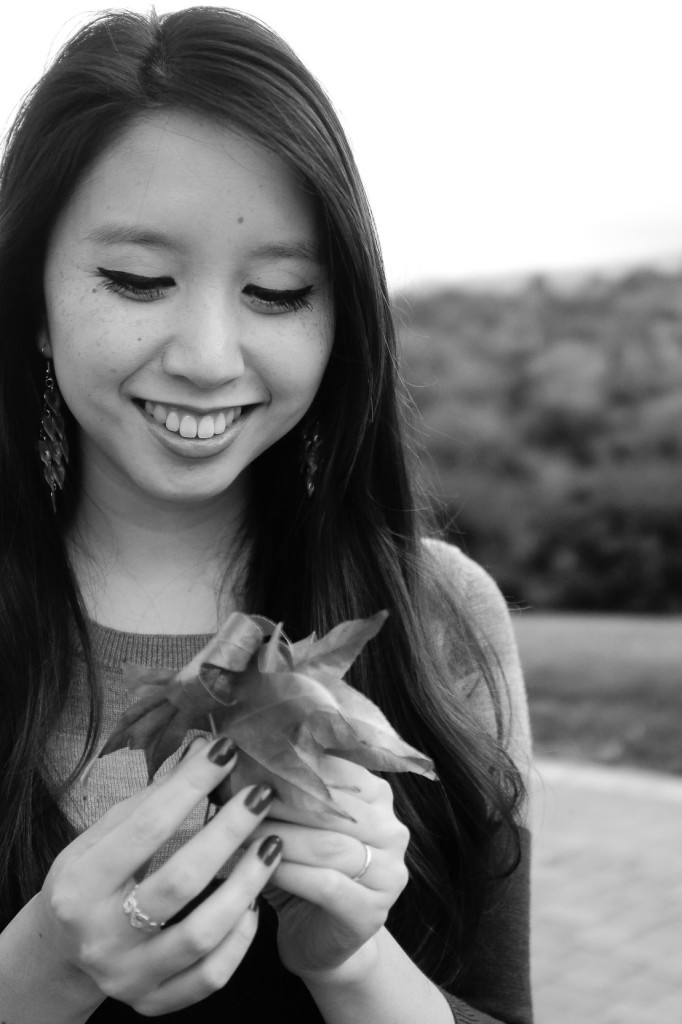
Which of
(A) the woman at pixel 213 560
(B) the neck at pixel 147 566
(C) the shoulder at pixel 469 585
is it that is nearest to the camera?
(A) the woman at pixel 213 560

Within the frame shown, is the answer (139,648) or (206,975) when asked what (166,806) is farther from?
(139,648)

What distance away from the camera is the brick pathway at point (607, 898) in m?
4.22

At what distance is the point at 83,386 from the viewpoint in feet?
5.76

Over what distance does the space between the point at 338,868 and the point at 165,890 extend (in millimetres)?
202

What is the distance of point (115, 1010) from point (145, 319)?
95 cm

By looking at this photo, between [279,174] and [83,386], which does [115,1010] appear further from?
[279,174]

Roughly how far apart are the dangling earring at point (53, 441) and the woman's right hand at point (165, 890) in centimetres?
73

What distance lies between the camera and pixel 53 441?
2.02m

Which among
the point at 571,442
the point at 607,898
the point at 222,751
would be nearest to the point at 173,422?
the point at 222,751

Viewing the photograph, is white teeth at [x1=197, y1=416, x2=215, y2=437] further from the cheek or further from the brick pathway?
the brick pathway

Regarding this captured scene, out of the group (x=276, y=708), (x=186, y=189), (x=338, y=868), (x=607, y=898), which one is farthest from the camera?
(x=607, y=898)

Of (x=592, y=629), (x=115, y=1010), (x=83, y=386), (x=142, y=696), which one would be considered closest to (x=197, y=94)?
(x=83, y=386)

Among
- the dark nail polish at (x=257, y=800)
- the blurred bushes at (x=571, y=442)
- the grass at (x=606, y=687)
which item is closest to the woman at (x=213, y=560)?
the dark nail polish at (x=257, y=800)

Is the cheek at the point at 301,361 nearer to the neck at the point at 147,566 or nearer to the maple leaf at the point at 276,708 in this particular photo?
the neck at the point at 147,566
